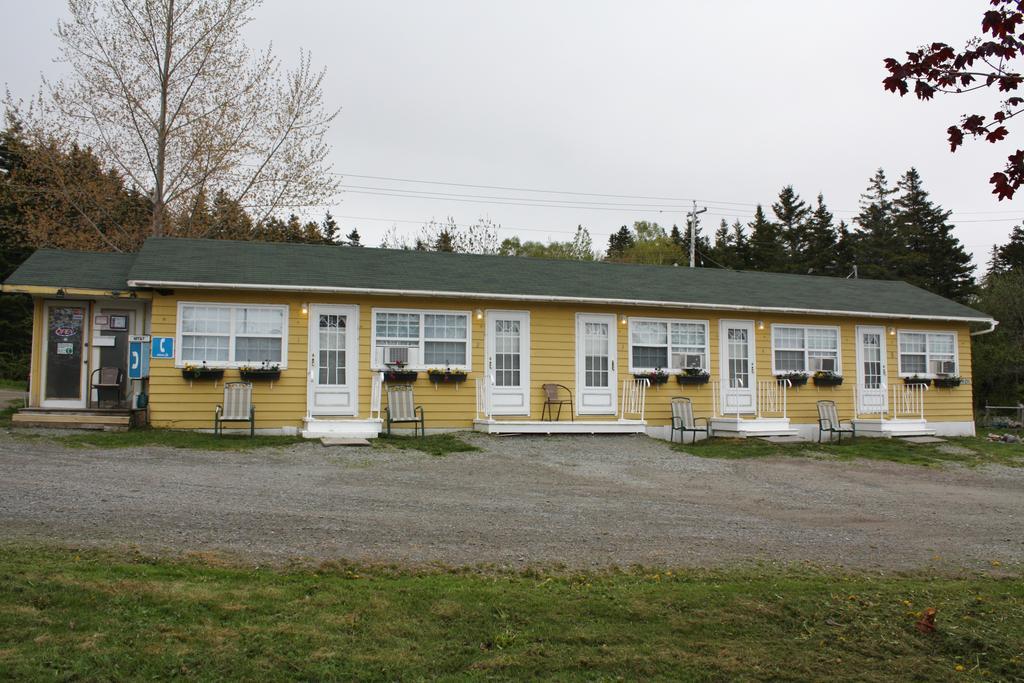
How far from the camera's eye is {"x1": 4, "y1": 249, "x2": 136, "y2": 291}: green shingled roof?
44.2 ft

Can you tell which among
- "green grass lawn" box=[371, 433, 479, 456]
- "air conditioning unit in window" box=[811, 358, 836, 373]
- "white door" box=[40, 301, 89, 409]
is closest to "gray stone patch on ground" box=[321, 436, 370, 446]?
"green grass lawn" box=[371, 433, 479, 456]

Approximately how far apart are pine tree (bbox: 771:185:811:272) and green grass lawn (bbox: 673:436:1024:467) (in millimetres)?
32854

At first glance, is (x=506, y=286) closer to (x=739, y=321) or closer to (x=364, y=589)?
(x=739, y=321)

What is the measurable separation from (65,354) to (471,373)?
22.7 ft

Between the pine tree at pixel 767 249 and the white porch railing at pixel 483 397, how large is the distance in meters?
35.9

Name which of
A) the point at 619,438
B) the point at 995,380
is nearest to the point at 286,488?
the point at 619,438

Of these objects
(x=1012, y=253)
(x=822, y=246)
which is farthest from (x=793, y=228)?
(x=1012, y=253)

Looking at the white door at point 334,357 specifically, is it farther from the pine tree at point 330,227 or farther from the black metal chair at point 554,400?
the pine tree at point 330,227

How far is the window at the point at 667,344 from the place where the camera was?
15945mm

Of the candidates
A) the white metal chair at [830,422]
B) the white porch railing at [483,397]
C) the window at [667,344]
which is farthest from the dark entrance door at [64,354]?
the white metal chair at [830,422]

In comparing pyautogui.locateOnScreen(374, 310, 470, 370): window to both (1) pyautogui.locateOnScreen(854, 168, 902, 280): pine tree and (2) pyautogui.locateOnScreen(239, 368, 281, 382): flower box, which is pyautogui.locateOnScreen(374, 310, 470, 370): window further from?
(1) pyautogui.locateOnScreen(854, 168, 902, 280): pine tree

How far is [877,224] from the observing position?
48.7 metres

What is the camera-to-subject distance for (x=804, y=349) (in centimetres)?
1709

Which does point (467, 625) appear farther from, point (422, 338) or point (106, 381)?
point (106, 381)
